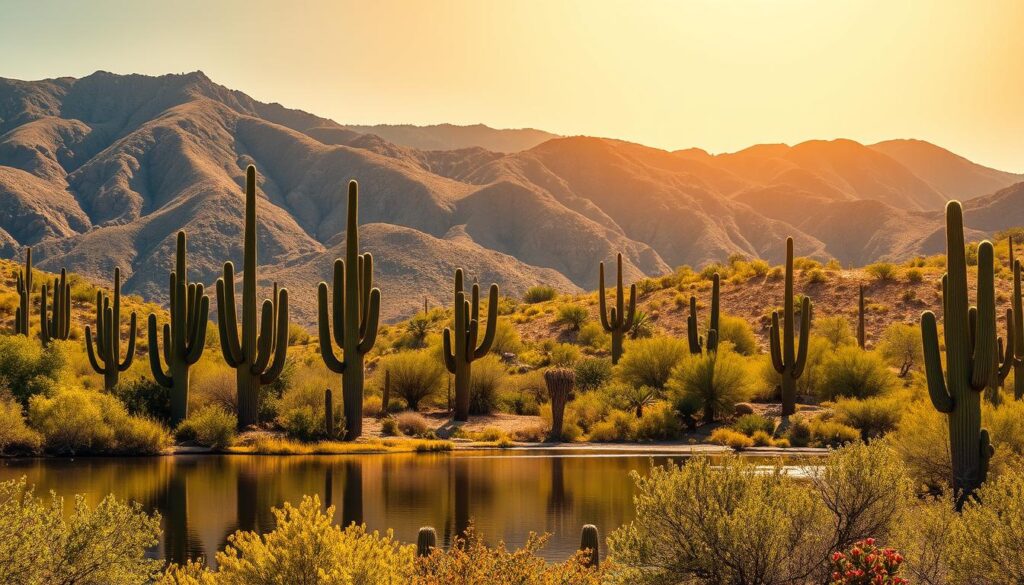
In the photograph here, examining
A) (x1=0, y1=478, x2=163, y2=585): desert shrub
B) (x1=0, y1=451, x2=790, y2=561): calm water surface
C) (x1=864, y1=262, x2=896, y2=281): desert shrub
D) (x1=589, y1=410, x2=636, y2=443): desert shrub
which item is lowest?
(x1=0, y1=451, x2=790, y2=561): calm water surface

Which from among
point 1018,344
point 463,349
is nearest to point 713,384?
point 463,349

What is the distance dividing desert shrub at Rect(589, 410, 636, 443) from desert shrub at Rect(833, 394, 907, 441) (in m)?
5.83

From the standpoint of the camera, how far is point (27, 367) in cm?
3353

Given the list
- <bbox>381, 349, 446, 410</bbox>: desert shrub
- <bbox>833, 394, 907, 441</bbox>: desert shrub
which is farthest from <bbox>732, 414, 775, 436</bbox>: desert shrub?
<bbox>381, 349, 446, 410</bbox>: desert shrub

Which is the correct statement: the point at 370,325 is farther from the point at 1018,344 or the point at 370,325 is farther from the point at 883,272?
the point at 883,272

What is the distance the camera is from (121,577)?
32.9ft

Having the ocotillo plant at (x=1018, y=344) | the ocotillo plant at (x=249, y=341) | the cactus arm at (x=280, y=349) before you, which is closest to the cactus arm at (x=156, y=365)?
the ocotillo plant at (x=249, y=341)

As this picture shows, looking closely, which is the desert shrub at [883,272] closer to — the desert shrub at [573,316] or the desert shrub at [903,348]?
the desert shrub at [573,316]

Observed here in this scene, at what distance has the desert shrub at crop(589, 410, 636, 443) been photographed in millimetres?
33906

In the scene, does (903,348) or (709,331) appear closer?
(709,331)

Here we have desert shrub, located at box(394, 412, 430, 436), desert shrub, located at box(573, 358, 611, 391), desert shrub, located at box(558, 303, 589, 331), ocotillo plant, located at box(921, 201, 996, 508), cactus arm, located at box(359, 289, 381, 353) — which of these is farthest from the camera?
desert shrub, located at box(558, 303, 589, 331)

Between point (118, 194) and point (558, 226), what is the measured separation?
52.2 meters

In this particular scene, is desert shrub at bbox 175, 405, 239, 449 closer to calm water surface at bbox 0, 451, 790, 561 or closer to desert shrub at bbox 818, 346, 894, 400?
calm water surface at bbox 0, 451, 790, 561

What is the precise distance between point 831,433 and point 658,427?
4.94m
